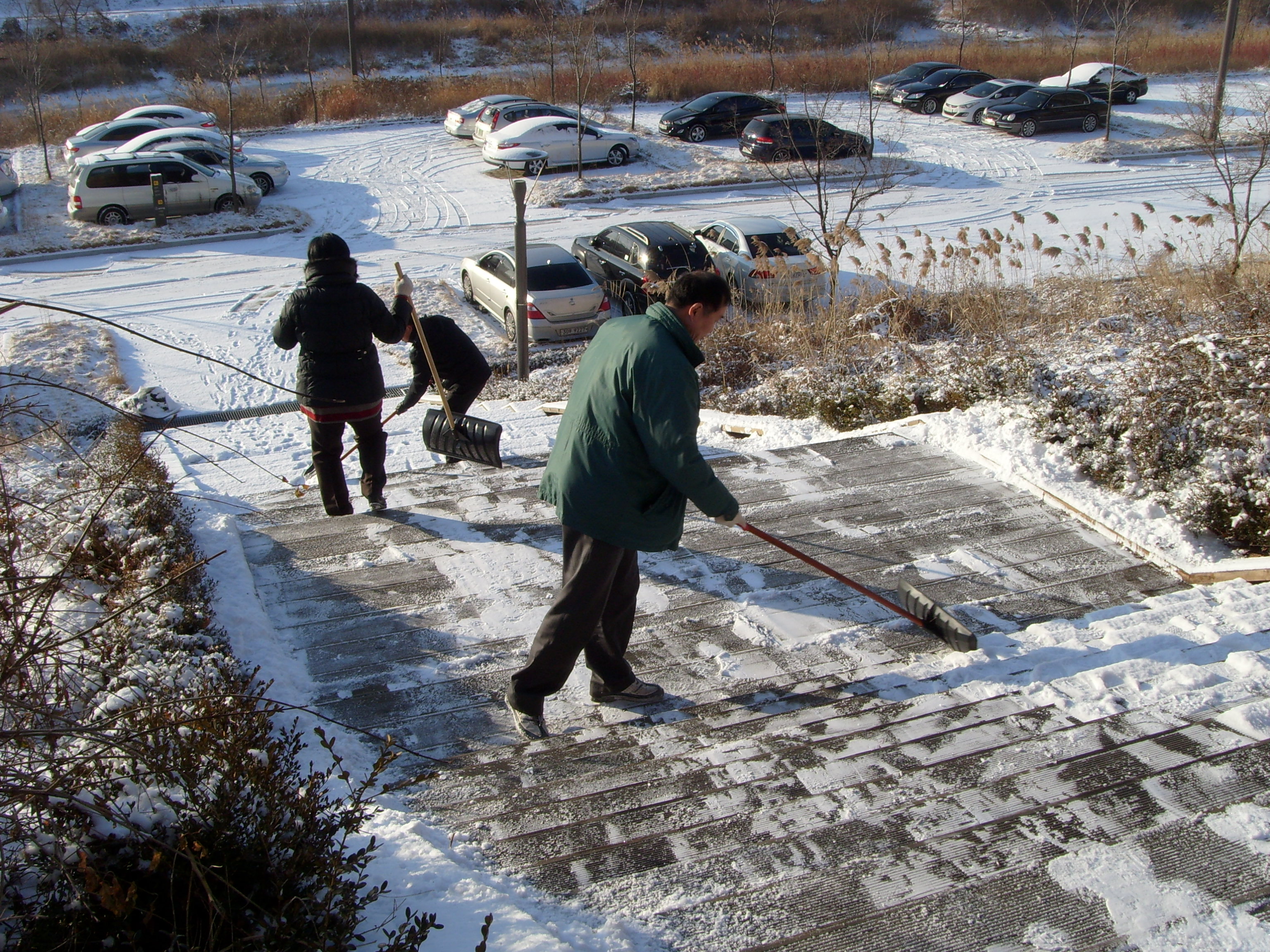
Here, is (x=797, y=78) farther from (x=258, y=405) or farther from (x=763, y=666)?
(x=763, y=666)

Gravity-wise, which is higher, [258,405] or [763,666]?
[763,666]

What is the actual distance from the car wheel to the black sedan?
67.4ft

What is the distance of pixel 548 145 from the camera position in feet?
69.9

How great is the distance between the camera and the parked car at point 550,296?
13.0 m

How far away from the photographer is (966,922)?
2465 millimetres

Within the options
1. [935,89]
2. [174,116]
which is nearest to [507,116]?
[174,116]

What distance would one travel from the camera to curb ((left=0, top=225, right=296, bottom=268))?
52.7 ft

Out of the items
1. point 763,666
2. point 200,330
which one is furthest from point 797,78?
point 763,666

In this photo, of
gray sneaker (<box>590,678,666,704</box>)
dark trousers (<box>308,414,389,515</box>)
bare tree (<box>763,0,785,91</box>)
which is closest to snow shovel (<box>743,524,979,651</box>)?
gray sneaker (<box>590,678,666,704</box>)

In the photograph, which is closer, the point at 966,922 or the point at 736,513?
the point at 966,922

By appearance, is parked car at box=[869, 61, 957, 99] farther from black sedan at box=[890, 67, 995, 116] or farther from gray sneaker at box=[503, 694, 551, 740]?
gray sneaker at box=[503, 694, 551, 740]

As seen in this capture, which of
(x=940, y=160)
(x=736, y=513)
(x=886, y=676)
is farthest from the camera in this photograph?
(x=940, y=160)

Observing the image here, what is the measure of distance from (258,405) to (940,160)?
1762cm

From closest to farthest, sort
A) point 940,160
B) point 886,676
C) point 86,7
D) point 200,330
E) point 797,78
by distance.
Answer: point 886,676
point 200,330
point 940,160
point 797,78
point 86,7
